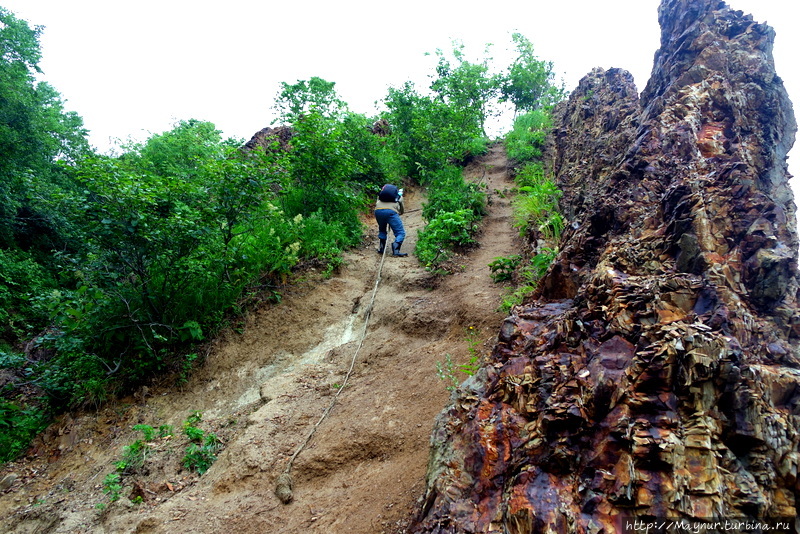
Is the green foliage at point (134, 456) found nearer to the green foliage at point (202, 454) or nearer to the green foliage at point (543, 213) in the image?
the green foliage at point (202, 454)

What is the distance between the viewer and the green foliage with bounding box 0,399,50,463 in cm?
487

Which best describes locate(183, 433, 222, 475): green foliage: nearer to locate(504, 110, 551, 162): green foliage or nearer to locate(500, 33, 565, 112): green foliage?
locate(504, 110, 551, 162): green foliage

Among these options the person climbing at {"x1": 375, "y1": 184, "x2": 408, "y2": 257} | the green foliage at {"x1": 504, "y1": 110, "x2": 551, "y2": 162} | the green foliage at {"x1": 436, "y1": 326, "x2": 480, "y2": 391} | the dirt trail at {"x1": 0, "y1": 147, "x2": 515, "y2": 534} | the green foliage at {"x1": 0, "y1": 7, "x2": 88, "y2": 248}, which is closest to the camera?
the dirt trail at {"x1": 0, "y1": 147, "x2": 515, "y2": 534}

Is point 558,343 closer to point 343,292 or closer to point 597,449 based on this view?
point 597,449

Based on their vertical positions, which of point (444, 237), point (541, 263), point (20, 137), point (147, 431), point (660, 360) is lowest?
point (147, 431)

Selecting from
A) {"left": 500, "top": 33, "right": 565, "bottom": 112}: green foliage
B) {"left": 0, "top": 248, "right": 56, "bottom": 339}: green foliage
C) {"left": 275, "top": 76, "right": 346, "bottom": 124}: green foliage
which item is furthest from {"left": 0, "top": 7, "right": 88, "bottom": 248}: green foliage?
{"left": 500, "top": 33, "right": 565, "bottom": 112}: green foliage

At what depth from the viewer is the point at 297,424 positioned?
4480mm

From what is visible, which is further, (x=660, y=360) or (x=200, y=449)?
(x=200, y=449)

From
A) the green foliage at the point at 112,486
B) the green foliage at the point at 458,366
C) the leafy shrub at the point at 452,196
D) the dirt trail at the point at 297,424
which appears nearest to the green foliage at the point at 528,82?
the leafy shrub at the point at 452,196

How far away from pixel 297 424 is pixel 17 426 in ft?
14.0

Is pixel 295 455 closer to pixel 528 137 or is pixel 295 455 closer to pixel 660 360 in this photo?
pixel 660 360

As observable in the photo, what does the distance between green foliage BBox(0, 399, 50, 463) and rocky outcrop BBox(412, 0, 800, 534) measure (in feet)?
19.8

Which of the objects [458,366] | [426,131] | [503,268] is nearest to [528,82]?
[426,131]

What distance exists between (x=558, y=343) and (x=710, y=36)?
185 inches
